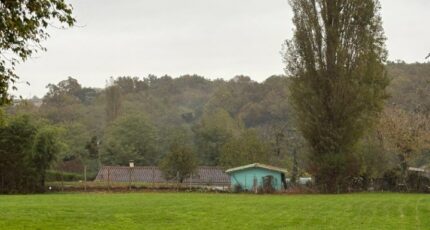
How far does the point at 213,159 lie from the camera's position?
6894 cm

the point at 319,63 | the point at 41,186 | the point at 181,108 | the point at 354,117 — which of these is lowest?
the point at 41,186

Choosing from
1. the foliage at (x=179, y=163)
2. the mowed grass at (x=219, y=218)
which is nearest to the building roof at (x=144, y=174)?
the foliage at (x=179, y=163)

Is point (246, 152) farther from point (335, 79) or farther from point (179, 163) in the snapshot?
point (335, 79)

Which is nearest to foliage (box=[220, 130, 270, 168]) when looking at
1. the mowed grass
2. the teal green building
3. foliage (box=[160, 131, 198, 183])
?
the teal green building

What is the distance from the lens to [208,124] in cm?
7294

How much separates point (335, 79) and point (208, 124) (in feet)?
110

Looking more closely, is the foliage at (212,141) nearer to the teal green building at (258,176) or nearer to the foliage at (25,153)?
the teal green building at (258,176)

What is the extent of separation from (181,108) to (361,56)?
74806mm

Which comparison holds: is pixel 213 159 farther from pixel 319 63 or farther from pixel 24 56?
pixel 24 56

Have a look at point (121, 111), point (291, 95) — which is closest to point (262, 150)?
point (291, 95)

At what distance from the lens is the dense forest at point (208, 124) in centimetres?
4691

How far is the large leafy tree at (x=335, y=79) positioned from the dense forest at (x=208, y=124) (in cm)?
225

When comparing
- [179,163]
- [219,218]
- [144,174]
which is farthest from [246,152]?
[219,218]

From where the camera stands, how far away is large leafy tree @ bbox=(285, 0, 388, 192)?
40.6 m
